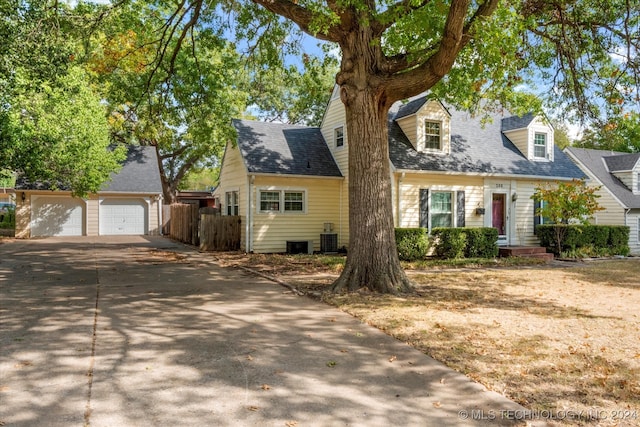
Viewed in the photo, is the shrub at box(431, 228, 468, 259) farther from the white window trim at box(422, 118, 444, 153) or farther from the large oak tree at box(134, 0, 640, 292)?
the large oak tree at box(134, 0, 640, 292)

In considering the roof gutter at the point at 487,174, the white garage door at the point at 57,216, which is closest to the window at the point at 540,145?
the roof gutter at the point at 487,174

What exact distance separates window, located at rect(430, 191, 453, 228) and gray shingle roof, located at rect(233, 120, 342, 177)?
382cm

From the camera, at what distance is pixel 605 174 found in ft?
78.0

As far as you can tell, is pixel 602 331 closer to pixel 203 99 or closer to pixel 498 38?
pixel 498 38

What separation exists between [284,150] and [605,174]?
18276mm

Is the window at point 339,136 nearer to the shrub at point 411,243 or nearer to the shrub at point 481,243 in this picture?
the shrub at point 411,243

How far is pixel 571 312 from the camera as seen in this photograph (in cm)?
698

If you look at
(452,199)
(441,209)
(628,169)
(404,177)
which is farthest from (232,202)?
(628,169)

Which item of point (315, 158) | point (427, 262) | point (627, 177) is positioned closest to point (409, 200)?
point (427, 262)

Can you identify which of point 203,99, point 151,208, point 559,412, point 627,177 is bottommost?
point 559,412

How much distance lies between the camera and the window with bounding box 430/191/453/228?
16.0 m

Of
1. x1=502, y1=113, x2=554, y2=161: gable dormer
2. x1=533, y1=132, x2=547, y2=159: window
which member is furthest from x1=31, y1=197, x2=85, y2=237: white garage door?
x1=533, y1=132, x2=547, y2=159: window

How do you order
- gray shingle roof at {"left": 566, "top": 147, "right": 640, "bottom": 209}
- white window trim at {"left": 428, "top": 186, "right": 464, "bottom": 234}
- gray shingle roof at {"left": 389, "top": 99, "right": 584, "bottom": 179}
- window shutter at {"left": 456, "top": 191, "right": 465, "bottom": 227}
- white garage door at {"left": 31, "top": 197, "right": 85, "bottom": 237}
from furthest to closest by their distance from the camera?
white garage door at {"left": 31, "top": 197, "right": 85, "bottom": 237} → gray shingle roof at {"left": 566, "top": 147, "right": 640, "bottom": 209} → window shutter at {"left": 456, "top": 191, "right": 465, "bottom": 227} → white window trim at {"left": 428, "top": 186, "right": 464, "bottom": 234} → gray shingle roof at {"left": 389, "top": 99, "right": 584, "bottom": 179}

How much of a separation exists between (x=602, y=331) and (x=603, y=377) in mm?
1952
